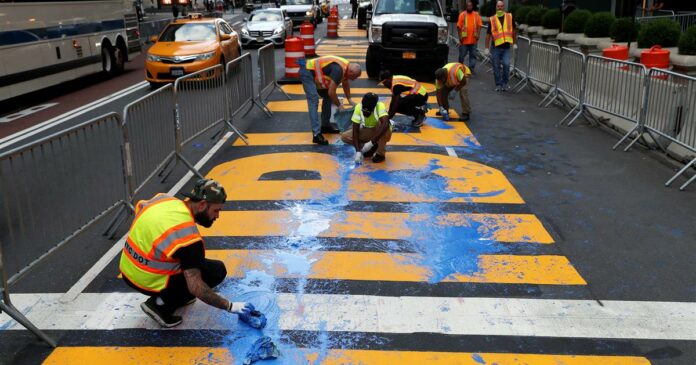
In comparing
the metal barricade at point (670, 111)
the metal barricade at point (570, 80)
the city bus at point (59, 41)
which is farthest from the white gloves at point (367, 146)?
the city bus at point (59, 41)

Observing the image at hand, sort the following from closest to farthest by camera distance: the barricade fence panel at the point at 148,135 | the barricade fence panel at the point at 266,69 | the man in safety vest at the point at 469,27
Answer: the barricade fence panel at the point at 148,135, the barricade fence panel at the point at 266,69, the man in safety vest at the point at 469,27

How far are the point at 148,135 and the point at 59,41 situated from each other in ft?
32.2

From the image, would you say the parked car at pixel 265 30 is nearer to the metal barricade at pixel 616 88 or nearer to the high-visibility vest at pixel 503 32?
the high-visibility vest at pixel 503 32

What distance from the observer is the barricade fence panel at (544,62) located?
1407 cm

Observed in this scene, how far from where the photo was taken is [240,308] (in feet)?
16.2

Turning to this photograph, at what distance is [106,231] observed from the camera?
6957mm

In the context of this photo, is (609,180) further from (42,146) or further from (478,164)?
(42,146)

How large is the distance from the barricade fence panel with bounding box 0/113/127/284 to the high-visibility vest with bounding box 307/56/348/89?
405 cm

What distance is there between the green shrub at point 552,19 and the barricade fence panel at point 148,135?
1573 cm

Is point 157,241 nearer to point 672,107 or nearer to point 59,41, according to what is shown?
point 672,107

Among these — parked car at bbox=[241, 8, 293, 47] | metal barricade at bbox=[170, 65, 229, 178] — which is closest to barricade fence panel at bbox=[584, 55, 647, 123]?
metal barricade at bbox=[170, 65, 229, 178]

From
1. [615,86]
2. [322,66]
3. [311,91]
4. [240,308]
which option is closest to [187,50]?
[311,91]

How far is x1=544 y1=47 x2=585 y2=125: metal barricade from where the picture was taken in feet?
40.6

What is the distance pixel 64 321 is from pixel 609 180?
6855 mm
